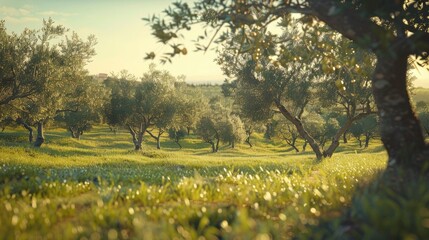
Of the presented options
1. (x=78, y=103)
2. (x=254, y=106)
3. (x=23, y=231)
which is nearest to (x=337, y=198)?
(x=23, y=231)

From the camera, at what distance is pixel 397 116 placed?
19.6ft

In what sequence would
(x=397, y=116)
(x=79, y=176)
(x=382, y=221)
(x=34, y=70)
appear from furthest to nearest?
1. (x=34, y=70)
2. (x=79, y=176)
3. (x=397, y=116)
4. (x=382, y=221)

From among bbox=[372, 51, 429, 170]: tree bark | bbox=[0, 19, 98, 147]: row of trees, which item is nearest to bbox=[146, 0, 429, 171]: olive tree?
bbox=[372, 51, 429, 170]: tree bark

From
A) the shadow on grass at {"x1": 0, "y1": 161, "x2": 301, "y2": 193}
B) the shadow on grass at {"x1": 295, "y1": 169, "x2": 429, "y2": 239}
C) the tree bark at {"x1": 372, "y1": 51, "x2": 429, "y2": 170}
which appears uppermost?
the tree bark at {"x1": 372, "y1": 51, "x2": 429, "y2": 170}

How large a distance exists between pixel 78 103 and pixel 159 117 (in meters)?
12.9

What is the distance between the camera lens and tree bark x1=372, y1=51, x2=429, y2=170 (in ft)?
18.8

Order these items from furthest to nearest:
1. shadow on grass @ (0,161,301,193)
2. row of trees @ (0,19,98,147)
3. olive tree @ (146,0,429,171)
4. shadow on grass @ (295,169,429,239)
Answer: row of trees @ (0,19,98,147) → shadow on grass @ (0,161,301,193) → olive tree @ (146,0,429,171) → shadow on grass @ (295,169,429,239)

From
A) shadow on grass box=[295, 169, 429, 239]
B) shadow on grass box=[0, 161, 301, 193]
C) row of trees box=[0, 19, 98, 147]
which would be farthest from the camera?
row of trees box=[0, 19, 98, 147]

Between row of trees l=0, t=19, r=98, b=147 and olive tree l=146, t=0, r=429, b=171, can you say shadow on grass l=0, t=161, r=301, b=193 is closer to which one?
olive tree l=146, t=0, r=429, b=171

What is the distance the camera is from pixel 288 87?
2997 cm

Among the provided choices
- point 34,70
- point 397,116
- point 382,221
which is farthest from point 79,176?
point 34,70

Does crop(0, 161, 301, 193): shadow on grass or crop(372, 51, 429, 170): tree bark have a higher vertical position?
crop(372, 51, 429, 170): tree bark

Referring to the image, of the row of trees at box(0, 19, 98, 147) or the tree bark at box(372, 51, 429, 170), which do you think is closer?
the tree bark at box(372, 51, 429, 170)

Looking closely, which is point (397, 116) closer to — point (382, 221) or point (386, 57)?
point (386, 57)
